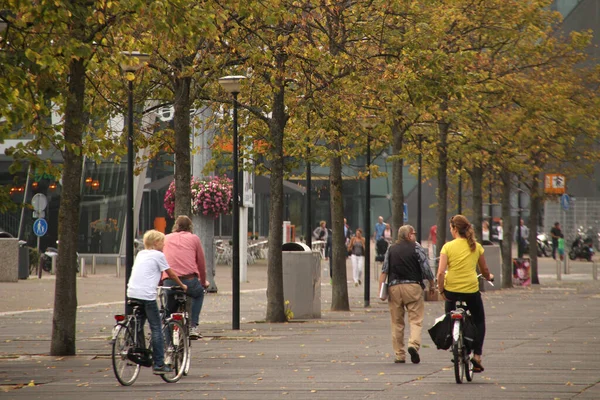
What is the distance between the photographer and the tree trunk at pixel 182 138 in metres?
20.0

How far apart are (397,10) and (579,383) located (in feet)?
41.5

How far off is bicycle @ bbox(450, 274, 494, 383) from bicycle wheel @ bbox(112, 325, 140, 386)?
3258 mm

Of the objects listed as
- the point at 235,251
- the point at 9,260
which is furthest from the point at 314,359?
the point at 9,260

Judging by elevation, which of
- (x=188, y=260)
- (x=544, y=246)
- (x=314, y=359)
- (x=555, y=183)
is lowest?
(x=314, y=359)

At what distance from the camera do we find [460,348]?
1266 cm

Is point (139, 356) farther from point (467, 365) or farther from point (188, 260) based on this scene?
point (188, 260)

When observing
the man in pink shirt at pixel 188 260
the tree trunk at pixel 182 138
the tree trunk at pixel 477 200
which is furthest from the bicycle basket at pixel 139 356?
the tree trunk at pixel 477 200

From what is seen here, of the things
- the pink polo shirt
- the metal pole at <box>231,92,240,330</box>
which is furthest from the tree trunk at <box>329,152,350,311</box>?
the pink polo shirt

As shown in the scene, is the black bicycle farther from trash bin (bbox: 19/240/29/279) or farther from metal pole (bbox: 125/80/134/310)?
trash bin (bbox: 19/240/29/279)

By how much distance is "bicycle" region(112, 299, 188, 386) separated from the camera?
1244 centimetres

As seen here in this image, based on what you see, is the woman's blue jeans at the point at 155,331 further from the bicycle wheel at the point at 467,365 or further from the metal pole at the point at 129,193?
the metal pole at the point at 129,193

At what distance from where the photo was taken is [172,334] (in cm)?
1315

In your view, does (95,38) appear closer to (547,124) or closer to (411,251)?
(411,251)

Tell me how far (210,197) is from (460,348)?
22.7 meters
